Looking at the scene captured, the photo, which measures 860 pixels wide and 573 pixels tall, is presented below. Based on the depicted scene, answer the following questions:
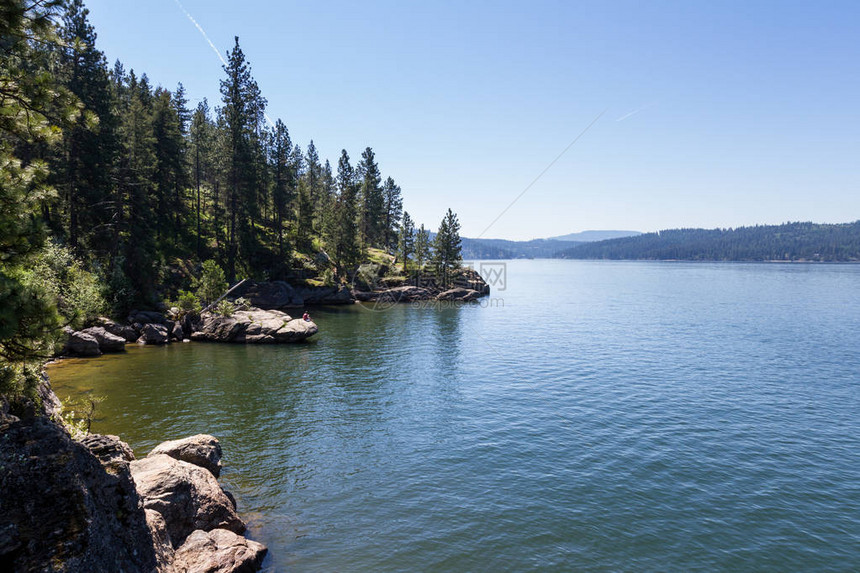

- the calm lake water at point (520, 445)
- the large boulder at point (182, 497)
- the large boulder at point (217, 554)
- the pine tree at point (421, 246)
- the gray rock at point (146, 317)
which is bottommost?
the calm lake water at point (520, 445)

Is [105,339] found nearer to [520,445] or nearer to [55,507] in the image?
[55,507]

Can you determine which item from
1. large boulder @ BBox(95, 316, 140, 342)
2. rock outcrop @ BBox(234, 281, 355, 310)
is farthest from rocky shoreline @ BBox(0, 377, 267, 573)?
rock outcrop @ BBox(234, 281, 355, 310)

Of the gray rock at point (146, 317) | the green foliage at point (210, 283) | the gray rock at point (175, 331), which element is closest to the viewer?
the gray rock at point (175, 331)

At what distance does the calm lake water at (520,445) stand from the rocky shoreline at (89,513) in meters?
2.92

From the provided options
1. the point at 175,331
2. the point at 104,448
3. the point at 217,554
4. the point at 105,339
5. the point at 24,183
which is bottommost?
the point at 217,554

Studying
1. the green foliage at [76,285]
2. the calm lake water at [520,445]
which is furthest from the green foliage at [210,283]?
the green foliage at [76,285]

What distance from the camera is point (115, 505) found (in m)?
11.5

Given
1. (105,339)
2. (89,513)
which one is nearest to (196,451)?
(89,513)

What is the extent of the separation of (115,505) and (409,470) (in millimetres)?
14494

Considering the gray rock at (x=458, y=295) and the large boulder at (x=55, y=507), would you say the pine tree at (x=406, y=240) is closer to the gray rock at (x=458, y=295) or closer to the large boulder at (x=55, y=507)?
the gray rock at (x=458, y=295)

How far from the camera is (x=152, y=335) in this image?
165 feet

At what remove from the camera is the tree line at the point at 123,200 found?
978 cm

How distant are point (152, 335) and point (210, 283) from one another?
421 inches

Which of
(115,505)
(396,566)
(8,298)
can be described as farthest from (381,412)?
(8,298)
